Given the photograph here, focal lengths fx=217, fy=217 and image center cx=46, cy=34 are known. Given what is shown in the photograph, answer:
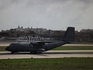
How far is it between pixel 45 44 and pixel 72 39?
21.0 ft

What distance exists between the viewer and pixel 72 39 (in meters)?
46.9

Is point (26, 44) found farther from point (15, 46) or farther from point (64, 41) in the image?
point (64, 41)
